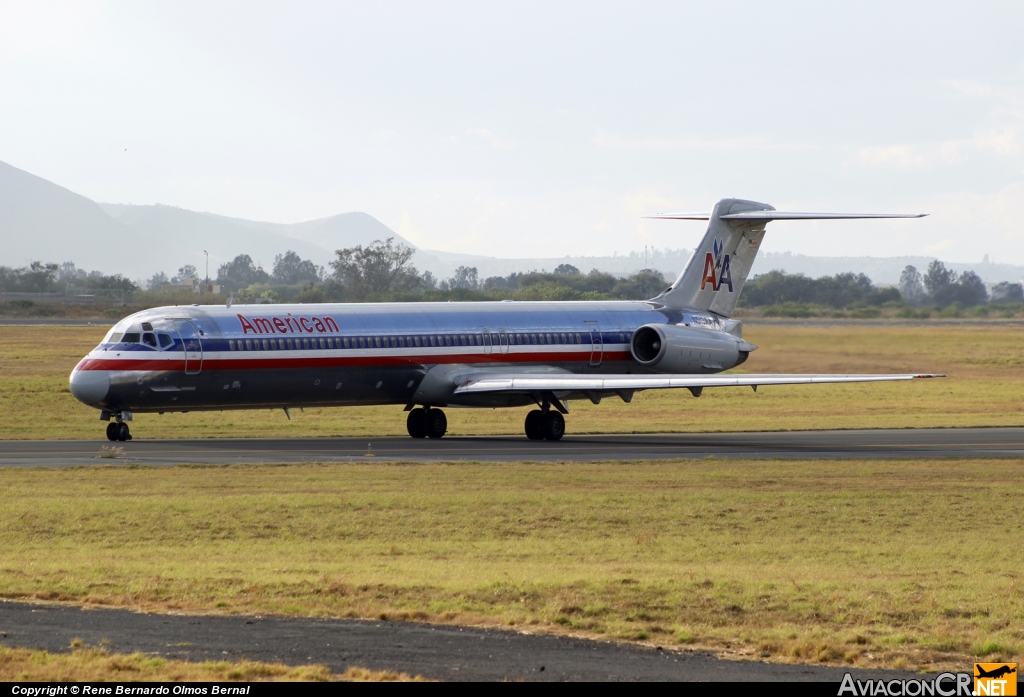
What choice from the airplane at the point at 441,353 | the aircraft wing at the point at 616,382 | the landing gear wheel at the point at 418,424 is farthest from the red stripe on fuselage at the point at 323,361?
the landing gear wheel at the point at 418,424

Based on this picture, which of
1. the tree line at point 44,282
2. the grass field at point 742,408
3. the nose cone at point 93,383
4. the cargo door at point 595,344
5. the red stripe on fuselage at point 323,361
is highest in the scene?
the tree line at point 44,282

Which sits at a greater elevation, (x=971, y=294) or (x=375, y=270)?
(x=375, y=270)

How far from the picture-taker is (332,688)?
430 inches

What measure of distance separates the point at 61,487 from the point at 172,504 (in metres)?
3.89

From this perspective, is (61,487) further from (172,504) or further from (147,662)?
(147,662)

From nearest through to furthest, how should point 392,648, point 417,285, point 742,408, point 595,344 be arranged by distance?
point 392,648 < point 595,344 < point 742,408 < point 417,285

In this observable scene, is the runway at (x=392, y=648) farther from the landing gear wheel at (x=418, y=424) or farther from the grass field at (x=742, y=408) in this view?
the grass field at (x=742, y=408)

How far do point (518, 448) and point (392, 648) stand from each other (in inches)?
915

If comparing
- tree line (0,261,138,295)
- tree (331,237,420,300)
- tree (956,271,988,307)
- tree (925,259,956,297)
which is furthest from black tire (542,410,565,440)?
tree line (0,261,138,295)

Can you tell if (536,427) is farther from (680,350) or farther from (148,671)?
(148,671)

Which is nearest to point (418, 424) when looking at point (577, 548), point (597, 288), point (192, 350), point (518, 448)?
point (518, 448)

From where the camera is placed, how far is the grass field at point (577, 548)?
14.4m

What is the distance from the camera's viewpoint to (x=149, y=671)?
37.4 feet

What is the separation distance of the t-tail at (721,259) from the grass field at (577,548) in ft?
50.7
